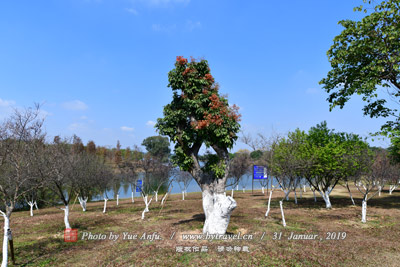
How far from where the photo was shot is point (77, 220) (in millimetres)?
23984

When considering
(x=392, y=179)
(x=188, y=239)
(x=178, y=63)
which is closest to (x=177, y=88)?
(x=178, y=63)

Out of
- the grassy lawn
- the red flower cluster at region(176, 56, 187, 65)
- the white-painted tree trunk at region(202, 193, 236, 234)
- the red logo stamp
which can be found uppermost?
the red flower cluster at region(176, 56, 187, 65)

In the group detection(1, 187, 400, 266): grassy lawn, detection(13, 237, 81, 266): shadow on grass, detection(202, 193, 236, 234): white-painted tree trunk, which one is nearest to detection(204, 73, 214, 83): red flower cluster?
detection(202, 193, 236, 234): white-painted tree trunk

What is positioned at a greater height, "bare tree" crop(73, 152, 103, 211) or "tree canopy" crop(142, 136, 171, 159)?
"tree canopy" crop(142, 136, 171, 159)

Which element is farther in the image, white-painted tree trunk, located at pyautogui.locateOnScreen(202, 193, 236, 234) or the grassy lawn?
white-painted tree trunk, located at pyautogui.locateOnScreen(202, 193, 236, 234)

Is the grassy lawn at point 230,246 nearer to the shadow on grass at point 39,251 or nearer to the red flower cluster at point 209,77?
the shadow on grass at point 39,251

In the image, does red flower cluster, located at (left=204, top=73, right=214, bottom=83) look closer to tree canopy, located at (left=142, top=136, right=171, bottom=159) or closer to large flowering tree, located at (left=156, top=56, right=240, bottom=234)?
large flowering tree, located at (left=156, top=56, right=240, bottom=234)

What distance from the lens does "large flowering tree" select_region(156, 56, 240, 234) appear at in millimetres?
16111

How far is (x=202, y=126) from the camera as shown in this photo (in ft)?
52.1

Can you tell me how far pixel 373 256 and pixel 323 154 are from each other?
16.8 meters

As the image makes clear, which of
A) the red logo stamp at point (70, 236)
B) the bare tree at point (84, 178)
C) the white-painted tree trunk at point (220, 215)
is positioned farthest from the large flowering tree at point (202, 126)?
the bare tree at point (84, 178)

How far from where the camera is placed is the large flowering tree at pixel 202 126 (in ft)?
52.9

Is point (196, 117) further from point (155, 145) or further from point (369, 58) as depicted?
point (155, 145)

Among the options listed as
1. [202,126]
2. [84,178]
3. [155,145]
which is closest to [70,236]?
[202,126]
